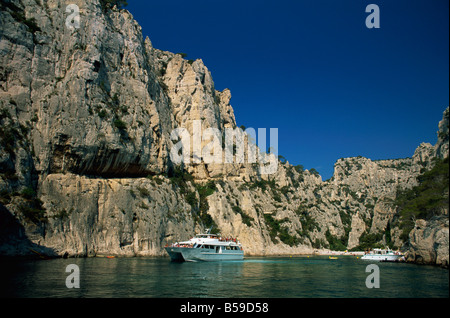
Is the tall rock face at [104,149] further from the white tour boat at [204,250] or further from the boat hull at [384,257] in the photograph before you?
the boat hull at [384,257]

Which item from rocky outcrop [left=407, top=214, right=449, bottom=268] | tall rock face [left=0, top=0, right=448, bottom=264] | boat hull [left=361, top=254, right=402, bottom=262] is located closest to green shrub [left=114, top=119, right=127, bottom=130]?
tall rock face [left=0, top=0, right=448, bottom=264]

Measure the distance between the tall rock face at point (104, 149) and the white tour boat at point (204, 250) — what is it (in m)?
13.5

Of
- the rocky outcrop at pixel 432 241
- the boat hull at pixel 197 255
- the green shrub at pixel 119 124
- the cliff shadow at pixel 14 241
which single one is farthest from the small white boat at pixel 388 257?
the cliff shadow at pixel 14 241

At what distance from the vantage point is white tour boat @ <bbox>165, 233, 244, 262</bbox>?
5084 cm

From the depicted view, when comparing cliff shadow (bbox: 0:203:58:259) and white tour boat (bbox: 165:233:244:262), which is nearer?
cliff shadow (bbox: 0:203:58:259)

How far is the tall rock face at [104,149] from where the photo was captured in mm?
49938

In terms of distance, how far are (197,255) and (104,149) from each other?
83.6 feet

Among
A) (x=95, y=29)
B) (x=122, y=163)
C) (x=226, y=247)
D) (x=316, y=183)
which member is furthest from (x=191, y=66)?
(x=316, y=183)

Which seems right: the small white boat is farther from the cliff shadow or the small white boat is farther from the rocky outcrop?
the cliff shadow

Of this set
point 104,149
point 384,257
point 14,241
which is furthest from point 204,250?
point 384,257

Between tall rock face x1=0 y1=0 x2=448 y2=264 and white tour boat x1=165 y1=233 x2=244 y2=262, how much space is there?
1351 centimetres

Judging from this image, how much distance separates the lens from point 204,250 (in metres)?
54.0

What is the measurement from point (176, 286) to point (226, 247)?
36170 mm

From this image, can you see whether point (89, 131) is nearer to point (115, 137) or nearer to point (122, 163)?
point (115, 137)
